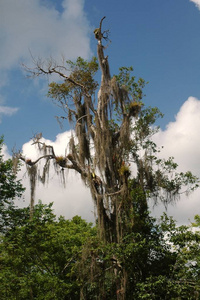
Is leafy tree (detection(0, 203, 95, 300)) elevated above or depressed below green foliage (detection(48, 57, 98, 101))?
below

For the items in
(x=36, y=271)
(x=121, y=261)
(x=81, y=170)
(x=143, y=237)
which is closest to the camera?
(x=121, y=261)

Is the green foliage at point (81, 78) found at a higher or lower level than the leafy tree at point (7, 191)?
higher

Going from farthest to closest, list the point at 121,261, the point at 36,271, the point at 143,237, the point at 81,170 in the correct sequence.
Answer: the point at 36,271 → the point at 81,170 → the point at 143,237 → the point at 121,261

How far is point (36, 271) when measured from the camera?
12.6 m

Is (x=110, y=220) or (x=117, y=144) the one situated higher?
(x=117, y=144)

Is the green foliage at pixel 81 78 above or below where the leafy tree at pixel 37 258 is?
above

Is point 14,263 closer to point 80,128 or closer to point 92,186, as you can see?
point 92,186

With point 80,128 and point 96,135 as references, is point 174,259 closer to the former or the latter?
point 96,135

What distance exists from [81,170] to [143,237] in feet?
10.0

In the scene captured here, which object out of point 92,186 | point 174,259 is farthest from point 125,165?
point 174,259

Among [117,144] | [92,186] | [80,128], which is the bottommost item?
[92,186]

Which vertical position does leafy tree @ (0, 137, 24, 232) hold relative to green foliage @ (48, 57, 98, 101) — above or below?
below

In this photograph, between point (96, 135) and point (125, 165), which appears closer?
point (125, 165)

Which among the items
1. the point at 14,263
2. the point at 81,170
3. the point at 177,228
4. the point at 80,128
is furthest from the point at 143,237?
the point at 14,263
